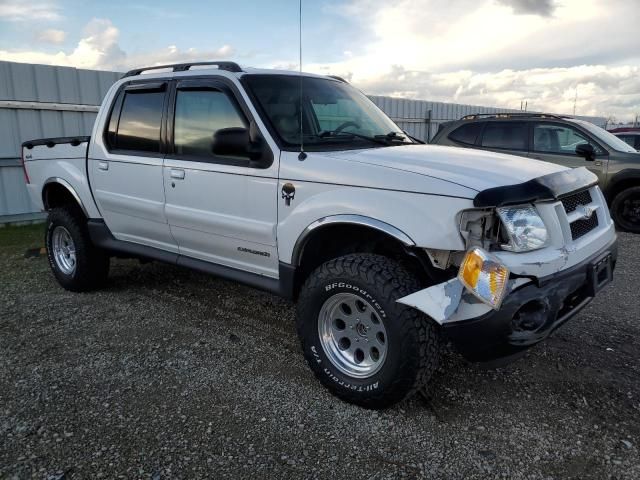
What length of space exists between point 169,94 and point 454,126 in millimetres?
5991

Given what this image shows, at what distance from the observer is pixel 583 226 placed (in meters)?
3.03

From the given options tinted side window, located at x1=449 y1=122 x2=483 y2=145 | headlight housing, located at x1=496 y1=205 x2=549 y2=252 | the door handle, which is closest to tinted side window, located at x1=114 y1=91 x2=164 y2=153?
the door handle

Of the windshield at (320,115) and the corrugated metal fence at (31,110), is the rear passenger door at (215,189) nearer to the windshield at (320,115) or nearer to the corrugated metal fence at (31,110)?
the windshield at (320,115)

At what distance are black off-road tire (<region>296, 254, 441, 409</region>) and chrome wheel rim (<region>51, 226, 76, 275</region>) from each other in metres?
3.18

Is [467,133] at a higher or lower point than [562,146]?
higher

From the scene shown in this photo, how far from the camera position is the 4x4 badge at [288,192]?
10.2 ft

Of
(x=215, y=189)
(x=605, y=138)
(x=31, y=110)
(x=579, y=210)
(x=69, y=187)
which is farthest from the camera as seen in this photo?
(x=605, y=138)

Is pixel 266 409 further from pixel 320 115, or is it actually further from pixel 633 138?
pixel 633 138

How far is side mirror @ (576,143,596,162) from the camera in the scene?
26.0 feet

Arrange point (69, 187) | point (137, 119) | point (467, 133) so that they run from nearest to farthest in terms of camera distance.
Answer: point (137, 119)
point (69, 187)
point (467, 133)

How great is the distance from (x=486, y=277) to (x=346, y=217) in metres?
0.86

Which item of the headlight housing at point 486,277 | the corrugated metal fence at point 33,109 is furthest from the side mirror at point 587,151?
the corrugated metal fence at point 33,109

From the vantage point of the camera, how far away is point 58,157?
15.9 ft

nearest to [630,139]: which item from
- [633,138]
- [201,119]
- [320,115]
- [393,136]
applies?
[633,138]
